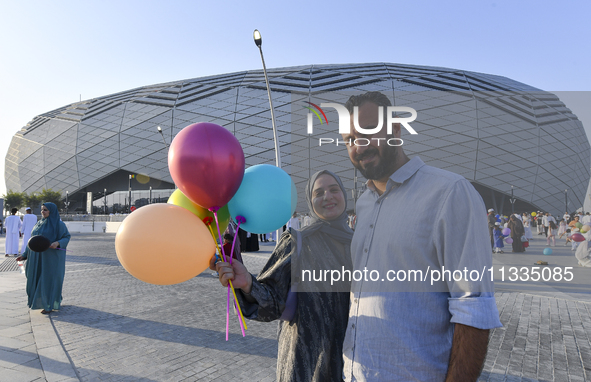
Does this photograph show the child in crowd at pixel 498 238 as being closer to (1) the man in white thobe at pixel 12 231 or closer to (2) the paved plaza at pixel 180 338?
(2) the paved plaza at pixel 180 338

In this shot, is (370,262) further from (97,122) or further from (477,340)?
(97,122)

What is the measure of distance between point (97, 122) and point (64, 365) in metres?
55.5

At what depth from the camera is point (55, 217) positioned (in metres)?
6.28

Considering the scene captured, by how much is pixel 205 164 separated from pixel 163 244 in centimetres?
44

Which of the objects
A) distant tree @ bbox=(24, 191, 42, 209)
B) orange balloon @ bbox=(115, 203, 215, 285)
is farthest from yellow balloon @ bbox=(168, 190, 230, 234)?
distant tree @ bbox=(24, 191, 42, 209)

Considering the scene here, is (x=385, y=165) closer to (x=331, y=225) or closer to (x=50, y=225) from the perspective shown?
(x=331, y=225)

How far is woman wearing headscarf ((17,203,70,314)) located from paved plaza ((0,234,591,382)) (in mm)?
232

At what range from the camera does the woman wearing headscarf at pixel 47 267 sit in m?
5.82

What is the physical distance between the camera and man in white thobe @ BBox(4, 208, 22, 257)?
40.5 feet

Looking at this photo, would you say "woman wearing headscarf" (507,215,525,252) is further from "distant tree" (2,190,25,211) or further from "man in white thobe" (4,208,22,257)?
"distant tree" (2,190,25,211)

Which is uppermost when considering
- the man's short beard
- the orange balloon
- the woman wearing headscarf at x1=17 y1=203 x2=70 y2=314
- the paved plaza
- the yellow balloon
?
the man's short beard

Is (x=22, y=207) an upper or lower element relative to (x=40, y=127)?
lower

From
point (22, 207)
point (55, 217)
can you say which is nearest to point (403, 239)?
point (55, 217)

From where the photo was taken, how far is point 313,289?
1.67 m
